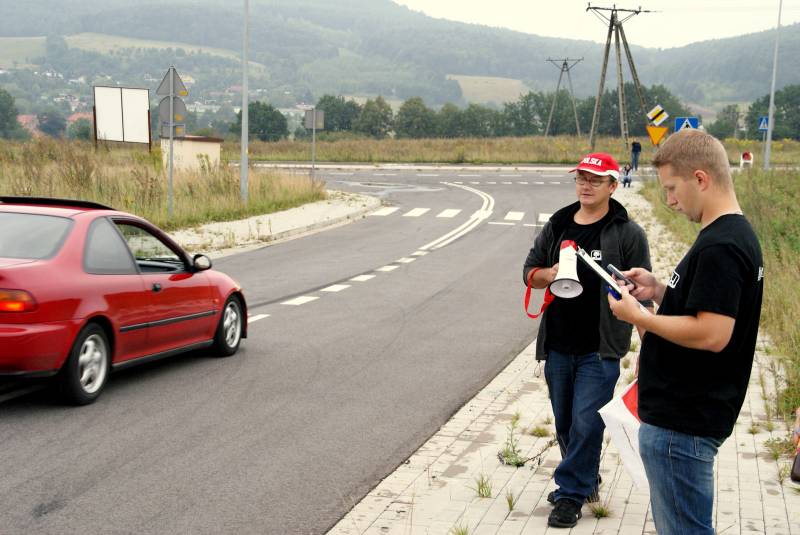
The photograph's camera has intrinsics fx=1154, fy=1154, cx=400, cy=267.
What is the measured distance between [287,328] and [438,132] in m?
146

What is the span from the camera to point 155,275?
369 inches

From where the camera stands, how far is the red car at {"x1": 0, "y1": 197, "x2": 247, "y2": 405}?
779 centimetres

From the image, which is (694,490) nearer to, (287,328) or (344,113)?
(287,328)

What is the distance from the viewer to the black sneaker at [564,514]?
5.55 meters

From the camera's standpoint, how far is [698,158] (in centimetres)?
361

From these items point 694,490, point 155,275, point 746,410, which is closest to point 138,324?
point 155,275

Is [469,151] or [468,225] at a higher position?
[469,151]

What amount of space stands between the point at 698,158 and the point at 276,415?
511cm

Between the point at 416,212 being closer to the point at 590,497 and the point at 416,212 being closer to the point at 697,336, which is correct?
the point at 590,497

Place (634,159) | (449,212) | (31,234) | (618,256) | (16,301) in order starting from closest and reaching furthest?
1. (618,256)
2. (16,301)
3. (31,234)
4. (449,212)
5. (634,159)

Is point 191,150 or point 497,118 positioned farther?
point 497,118

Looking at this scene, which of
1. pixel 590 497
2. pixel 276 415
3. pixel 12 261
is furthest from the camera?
pixel 276 415

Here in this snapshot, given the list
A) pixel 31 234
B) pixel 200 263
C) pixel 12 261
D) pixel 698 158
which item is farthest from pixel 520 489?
pixel 200 263

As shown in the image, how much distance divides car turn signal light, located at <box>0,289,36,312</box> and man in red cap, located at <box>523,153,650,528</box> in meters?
3.71
